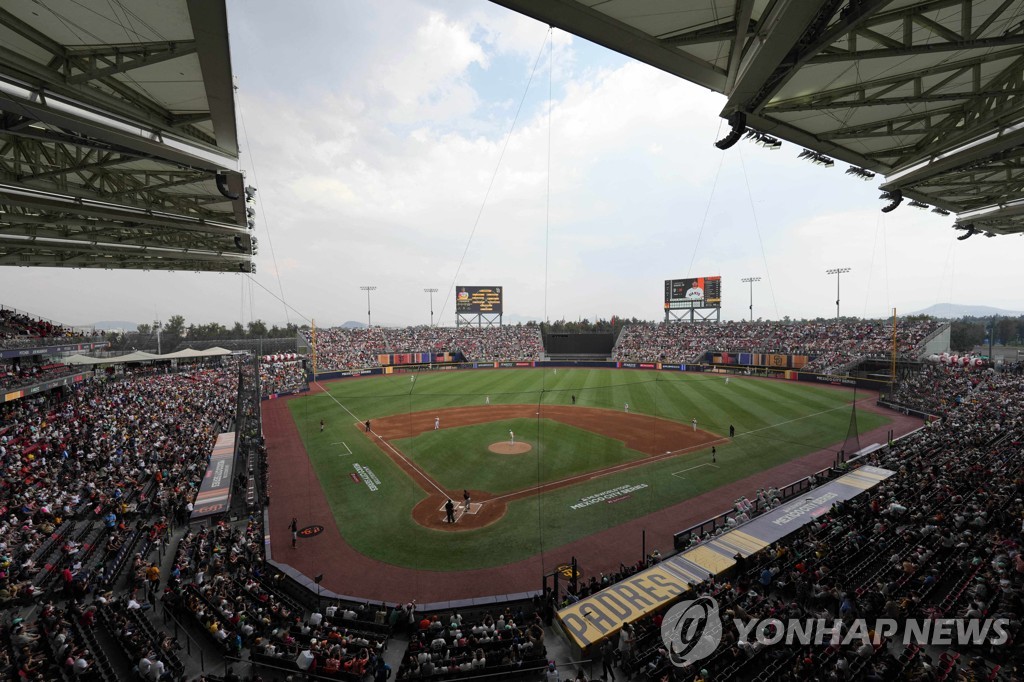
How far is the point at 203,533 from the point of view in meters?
14.2

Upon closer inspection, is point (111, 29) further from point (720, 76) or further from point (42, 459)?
point (42, 459)

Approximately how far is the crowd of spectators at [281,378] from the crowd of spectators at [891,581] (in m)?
39.6

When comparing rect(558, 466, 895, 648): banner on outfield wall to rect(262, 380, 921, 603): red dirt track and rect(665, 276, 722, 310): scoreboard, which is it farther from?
rect(665, 276, 722, 310): scoreboard

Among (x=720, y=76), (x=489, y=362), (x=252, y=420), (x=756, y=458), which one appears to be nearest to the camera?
(x=720, y=76)

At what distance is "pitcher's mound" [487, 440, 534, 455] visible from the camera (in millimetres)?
23944

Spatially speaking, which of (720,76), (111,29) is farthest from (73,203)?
(720,76)

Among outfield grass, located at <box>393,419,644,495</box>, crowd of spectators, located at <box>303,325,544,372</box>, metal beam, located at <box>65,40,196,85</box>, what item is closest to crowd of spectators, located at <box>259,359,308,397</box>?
crowd of spectators, located at <box>303,325,544,372</box>

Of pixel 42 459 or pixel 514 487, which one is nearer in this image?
pixel 42 459

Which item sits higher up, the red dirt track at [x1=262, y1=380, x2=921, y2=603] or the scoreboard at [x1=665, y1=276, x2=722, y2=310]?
the scoreboard at [x1=665, y1=276, x2=722, y2=310]

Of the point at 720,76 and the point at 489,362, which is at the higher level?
the point at 720,76

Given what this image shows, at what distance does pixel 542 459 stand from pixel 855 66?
19572mm

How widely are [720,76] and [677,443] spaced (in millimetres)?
22230

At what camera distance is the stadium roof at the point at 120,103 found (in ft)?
16.3

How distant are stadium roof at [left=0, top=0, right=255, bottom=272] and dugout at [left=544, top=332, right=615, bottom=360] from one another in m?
61.5
